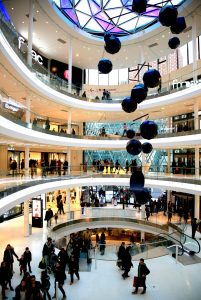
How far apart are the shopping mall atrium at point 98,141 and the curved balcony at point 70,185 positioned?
0.07m

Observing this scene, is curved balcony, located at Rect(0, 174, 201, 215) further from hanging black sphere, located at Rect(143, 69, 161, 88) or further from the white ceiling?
the white ceiling

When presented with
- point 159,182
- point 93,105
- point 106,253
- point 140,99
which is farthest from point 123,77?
point 140,99

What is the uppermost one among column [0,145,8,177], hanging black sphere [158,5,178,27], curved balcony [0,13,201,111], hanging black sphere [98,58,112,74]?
curved balcony [0,13,201,111]

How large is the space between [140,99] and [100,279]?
695cm

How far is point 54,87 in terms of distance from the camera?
1891cm

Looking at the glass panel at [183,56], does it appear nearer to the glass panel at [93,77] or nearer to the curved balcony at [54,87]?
the curved balcony at [54,87]

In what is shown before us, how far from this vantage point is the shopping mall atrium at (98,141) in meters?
9.89

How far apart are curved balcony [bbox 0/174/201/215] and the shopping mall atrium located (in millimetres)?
74

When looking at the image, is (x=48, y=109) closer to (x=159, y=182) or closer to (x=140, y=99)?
(x=159, y=182)

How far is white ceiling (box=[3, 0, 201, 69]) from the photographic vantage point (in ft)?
56.7

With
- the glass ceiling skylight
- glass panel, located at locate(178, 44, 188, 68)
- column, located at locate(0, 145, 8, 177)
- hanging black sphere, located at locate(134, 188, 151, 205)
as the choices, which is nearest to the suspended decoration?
hanging black sphere, located at locate(134, 188, 151, 205)

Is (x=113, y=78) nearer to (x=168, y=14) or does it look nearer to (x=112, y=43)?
(x=112, y=43)

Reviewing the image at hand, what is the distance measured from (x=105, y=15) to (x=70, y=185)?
1342cm

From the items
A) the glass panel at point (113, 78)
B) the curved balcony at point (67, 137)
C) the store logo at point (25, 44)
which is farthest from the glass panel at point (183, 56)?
the store logo at point (25, 44)
